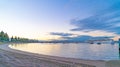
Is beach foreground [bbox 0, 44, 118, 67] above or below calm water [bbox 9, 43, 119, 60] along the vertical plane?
above

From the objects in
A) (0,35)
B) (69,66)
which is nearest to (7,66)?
(69,66)

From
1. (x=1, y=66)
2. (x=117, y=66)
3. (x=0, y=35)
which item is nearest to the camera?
(x=117, y=66)

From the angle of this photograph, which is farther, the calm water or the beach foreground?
the calm water

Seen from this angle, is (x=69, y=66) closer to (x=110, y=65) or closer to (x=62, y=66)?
(x=62, y=66)

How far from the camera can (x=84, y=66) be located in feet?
57.1

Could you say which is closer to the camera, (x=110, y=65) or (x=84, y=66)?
(x=110, y=65)

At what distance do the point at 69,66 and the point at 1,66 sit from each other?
6.32 meters

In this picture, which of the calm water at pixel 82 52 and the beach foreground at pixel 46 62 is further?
the calm water at pixel 82 52

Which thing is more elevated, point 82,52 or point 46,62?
point 46,62

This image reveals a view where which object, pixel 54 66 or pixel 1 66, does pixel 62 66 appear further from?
pixel 1 66

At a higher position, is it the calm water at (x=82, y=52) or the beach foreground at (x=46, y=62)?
the beach foreground at (x=46, y=62)

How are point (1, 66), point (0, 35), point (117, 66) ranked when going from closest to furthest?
1. point (117, 66)
2. point (1, 66)
3. point (0, 35)

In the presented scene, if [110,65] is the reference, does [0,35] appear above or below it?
above

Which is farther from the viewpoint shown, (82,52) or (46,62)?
(82,52)
